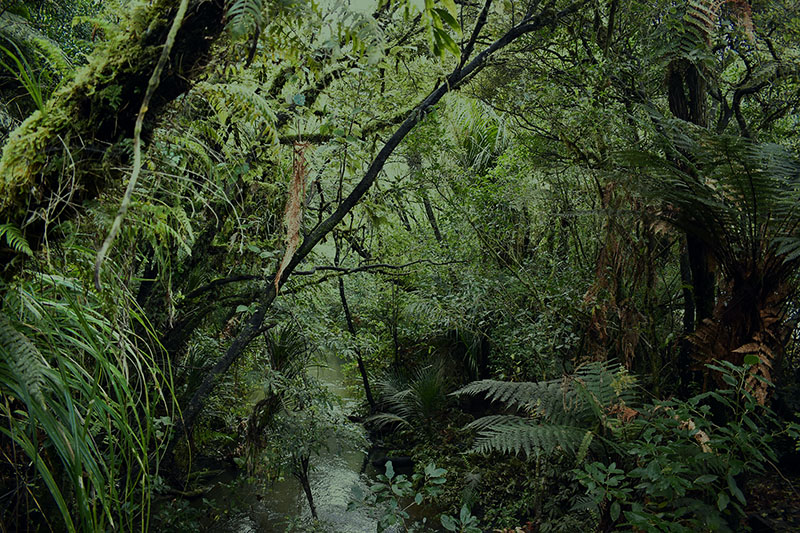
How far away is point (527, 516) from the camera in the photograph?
4.23 metres

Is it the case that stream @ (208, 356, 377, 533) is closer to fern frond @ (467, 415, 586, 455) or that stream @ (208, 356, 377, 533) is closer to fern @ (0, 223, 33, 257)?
fern frond @ (467, 415, 586, 455)

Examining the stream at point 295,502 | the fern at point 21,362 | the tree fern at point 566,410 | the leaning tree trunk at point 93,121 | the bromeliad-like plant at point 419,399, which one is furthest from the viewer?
the bromeliad-like plant at point 419,399

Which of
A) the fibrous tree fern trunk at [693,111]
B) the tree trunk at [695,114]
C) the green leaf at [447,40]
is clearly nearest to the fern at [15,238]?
the green leaf at [447,40]

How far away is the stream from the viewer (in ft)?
13.9

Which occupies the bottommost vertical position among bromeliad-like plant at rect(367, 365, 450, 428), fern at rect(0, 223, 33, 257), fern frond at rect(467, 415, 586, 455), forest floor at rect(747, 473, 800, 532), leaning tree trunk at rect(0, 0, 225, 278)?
bromeliad-like plant at rect(367, 365, 450, 428)

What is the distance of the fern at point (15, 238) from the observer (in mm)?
874

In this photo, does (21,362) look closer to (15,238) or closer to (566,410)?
(15,238)

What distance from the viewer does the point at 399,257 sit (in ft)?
20.7

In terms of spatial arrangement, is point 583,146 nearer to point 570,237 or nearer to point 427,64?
point 570,237

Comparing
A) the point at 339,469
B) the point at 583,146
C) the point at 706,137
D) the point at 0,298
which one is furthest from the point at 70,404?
the point at 339,469

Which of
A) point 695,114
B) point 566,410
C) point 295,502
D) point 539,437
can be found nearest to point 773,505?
point 566,410

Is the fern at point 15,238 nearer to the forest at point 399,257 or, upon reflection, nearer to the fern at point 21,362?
the forest at point 399,257

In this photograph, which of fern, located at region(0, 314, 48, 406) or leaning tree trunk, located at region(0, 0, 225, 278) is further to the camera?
leaning tree trunk, located at region(0, 0, 225, 278)

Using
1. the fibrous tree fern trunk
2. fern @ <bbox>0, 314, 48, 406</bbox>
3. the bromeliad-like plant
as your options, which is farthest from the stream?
fern @ <bbox>0, 314, 48, 406</bbox>
